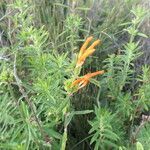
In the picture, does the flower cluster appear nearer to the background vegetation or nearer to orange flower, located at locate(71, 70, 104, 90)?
orange flower, located at locate(71, 70, 104, 90)

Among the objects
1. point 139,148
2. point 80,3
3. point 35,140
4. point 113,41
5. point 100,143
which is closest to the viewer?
point 139,148

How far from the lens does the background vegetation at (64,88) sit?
150 cm

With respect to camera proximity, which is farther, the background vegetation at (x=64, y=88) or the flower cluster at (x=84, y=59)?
the background vegetation at (x=64, y=88)

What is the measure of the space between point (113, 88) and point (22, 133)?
0.59 metres

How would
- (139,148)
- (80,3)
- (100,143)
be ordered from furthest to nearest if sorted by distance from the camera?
(80,3)
(100,143)
(139,148)

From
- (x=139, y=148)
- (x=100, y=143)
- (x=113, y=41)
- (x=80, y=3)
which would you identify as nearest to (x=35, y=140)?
(x=100, y=143)

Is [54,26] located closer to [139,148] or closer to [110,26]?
[110,26]

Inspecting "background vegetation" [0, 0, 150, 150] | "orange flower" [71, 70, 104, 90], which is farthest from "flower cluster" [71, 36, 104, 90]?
"background vegetation" [0, 0, 150, 150]

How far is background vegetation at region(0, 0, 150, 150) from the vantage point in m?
1.50

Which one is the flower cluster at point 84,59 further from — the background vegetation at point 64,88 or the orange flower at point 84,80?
the background vegetation at point 64,88

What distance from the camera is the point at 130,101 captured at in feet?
6.24

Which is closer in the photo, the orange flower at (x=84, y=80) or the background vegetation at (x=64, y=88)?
the orange flower at (x=84, y=80)

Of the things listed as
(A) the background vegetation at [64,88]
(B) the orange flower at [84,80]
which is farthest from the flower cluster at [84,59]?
(A) the background vegetation at [64,88]

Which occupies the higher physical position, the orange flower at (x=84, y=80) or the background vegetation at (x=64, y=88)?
the orange flower at (x=84, y=80)
